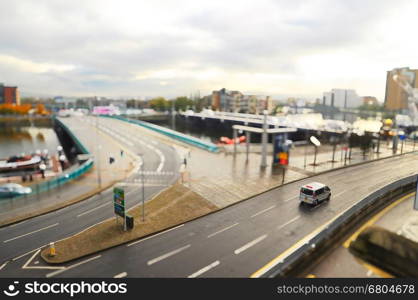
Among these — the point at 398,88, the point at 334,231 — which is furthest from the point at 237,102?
the point at 334,231

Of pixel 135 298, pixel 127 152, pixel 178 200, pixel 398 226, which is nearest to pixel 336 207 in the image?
pixel 398 226

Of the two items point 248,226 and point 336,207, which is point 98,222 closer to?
point 248,226

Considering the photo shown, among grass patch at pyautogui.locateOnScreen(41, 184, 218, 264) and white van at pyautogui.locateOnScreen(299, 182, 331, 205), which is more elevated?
white van at pyautogui.locateOnScreen(299, 182, 331, 205)

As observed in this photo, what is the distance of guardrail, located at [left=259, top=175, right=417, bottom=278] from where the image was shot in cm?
1203

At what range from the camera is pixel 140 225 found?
2005cm

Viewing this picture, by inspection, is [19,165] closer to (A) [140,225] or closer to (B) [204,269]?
(A) [140,225]

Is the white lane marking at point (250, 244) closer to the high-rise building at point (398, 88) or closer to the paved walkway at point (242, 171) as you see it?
the paved walkway at point (242, 171)

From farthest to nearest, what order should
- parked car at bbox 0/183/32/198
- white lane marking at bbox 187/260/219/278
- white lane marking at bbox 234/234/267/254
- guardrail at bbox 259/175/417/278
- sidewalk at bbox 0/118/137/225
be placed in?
1. parked car at bbox 0/183/32/198
2. sidewalk at bbox 0/118/137/225
3. white lane marking at bbox 234/234/267/254
4. white lane marking at bbox 187/260/219/278
5. guardrail at bbox 259/175/417/278

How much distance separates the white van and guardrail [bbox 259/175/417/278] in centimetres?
387

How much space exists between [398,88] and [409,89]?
218cm

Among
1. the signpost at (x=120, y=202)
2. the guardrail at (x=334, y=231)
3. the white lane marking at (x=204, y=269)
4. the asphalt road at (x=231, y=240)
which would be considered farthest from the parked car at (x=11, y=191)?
the guardrail at (x=334, y=231)

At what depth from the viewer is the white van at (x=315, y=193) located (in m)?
20.7

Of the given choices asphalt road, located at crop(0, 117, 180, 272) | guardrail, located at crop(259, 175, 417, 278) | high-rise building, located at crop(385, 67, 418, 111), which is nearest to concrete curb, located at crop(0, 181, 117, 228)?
asphalt road, located at crop(0, 117, 180, 272)

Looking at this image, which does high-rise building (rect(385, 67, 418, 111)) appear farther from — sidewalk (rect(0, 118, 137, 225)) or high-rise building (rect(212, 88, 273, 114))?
high-rise building (rect(212, 88, 273, 114))
